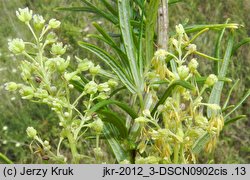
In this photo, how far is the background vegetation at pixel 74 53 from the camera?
112 inches

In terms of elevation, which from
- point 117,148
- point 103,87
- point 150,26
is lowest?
point 117,148

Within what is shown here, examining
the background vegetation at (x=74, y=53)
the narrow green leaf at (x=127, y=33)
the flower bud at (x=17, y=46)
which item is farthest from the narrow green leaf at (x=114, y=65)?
the background vegetation at (x=74, y=53)

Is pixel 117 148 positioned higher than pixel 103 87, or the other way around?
pixel 103 87

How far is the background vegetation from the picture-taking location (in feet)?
9.37

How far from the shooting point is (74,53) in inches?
125

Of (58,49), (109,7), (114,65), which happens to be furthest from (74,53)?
(58,49)

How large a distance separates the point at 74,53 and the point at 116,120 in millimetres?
2423

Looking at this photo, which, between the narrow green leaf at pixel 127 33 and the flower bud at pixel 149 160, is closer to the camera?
the flower bud at pixel 149 160

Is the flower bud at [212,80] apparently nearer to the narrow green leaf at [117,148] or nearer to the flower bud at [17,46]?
the narrow green leaf at [117,148]

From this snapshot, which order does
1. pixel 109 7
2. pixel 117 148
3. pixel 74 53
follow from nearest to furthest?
pixel 117 148 → pixel 109 7 → pixel 74 53

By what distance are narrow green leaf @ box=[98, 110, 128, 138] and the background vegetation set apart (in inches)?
73.0

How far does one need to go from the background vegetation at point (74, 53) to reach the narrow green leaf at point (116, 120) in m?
1.85

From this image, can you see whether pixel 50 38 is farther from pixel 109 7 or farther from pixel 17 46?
pixel 109 7

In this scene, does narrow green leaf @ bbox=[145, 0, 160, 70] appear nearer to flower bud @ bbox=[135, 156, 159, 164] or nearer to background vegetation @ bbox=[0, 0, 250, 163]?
flower bud @ bbox=[135, 156, 159, 164]
